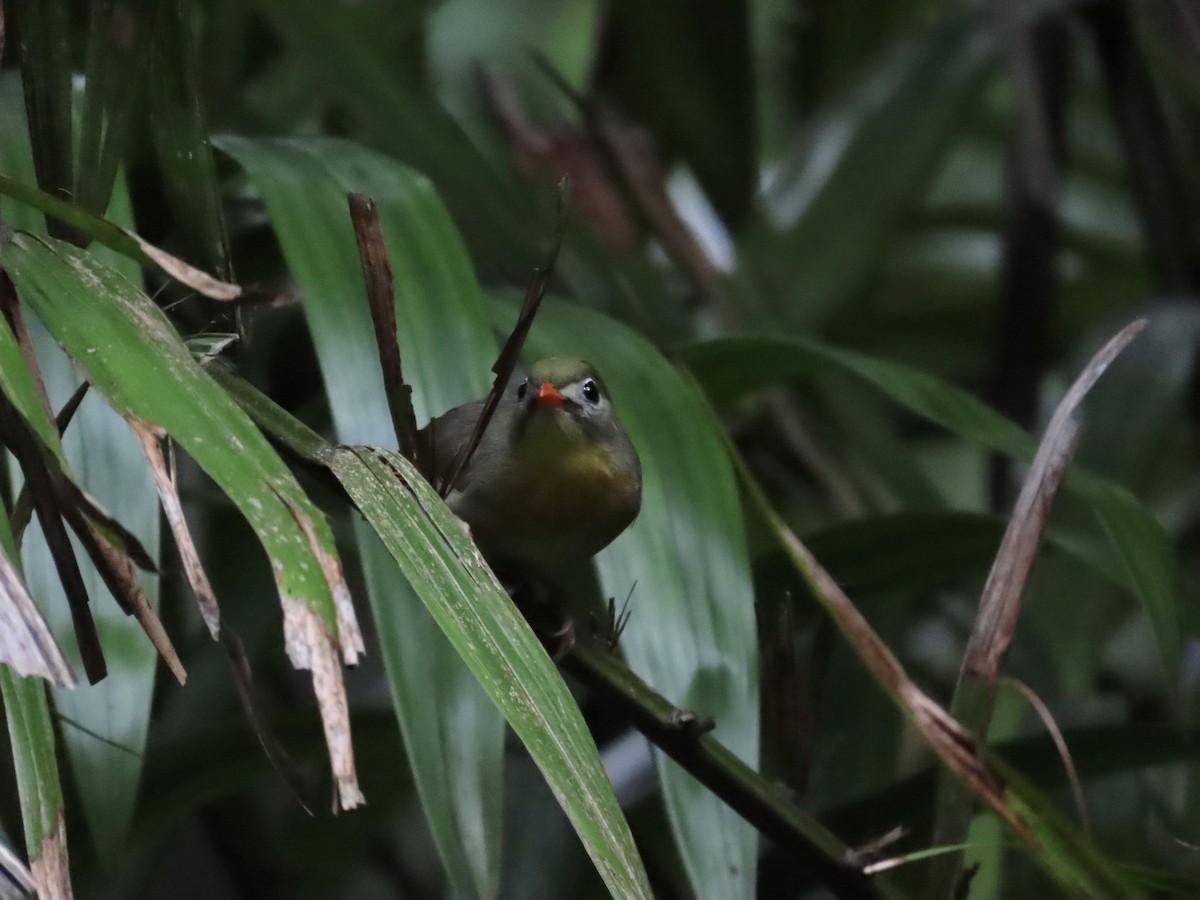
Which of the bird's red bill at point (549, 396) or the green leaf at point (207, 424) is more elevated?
the green leaf at point (207, 424)

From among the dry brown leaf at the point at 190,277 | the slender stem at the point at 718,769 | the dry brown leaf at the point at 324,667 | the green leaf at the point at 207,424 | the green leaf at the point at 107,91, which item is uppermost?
the green leaf at the point at 107,91

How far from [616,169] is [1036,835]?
1.61 meters

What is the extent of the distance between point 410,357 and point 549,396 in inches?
11.0

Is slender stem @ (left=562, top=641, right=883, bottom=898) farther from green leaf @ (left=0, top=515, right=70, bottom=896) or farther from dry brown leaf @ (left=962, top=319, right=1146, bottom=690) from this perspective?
green leaf @ (left=0, top=515, right=70, bottom=896)

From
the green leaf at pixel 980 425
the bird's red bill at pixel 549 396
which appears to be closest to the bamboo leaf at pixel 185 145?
the bird's red bill at pixel 549 396

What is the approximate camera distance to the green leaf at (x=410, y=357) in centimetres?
98

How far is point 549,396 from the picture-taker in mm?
1419

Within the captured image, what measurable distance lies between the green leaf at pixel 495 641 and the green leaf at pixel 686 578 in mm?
292

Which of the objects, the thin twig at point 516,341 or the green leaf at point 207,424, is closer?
the green leaf at point 207,424

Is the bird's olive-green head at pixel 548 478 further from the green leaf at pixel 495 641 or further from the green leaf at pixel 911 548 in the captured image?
the green leaf at pixel 495 641

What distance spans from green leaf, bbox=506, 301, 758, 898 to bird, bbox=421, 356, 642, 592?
0.15 feet

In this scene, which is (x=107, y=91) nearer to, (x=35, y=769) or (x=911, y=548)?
(x=35, y=769)

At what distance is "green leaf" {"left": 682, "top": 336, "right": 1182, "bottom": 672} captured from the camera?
122cm

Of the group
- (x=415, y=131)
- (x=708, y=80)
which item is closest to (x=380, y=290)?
(x=415, y=131)
